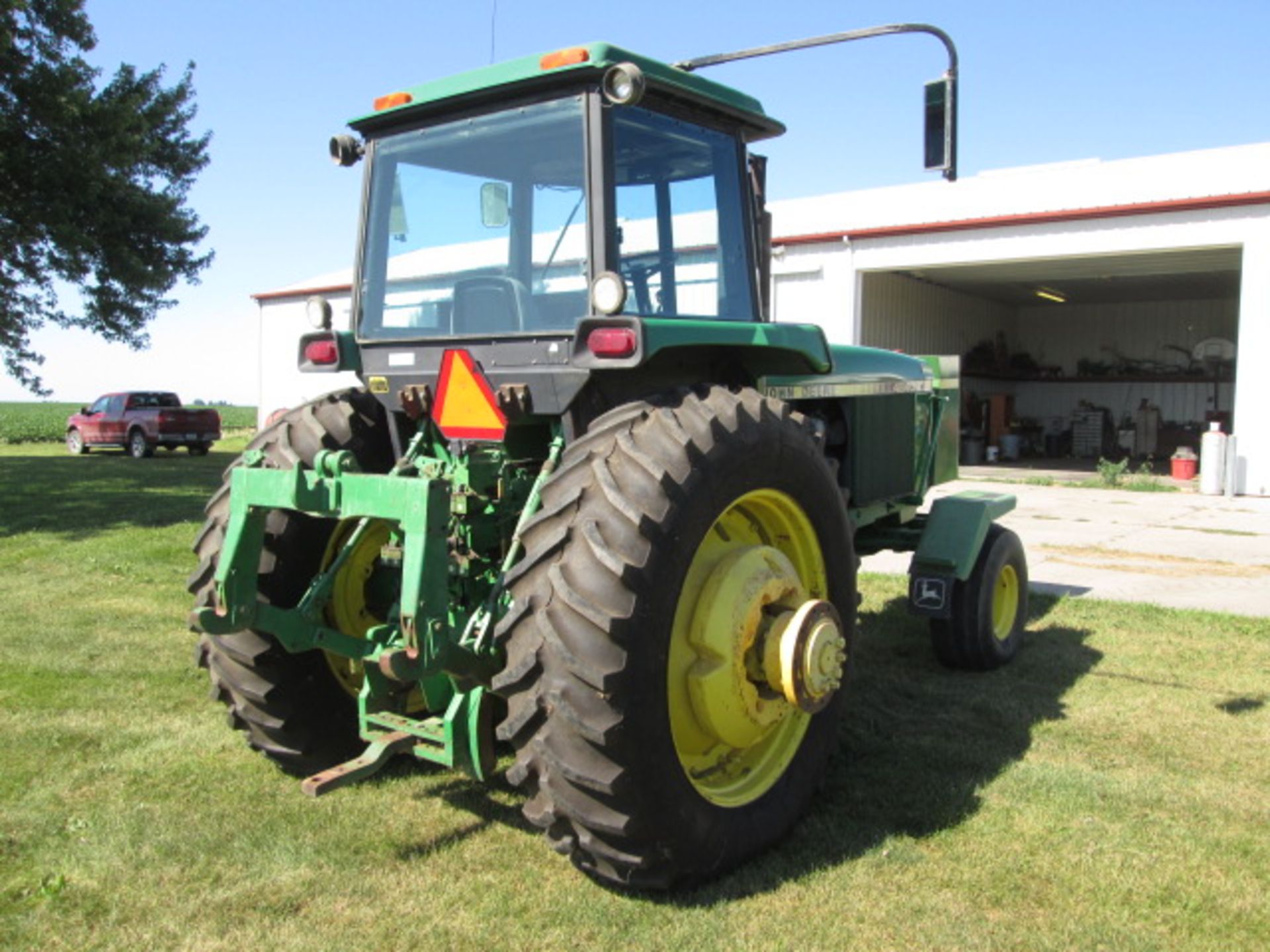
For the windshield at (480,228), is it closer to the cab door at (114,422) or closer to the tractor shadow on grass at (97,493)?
the tractor shadow on grass at (97,493)

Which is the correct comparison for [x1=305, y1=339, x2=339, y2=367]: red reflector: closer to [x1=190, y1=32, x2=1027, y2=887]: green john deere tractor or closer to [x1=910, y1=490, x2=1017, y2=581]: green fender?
[x1=190, y1=32, x2=1027, y2=887]: green john deere tractor

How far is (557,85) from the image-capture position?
3.56m

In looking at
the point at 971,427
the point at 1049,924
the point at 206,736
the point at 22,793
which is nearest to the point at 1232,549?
the point at 1049,924

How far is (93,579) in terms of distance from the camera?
8094 millimetres

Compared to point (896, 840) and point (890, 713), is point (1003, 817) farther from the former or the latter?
point (890, 713)

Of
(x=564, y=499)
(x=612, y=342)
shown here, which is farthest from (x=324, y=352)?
(x=564, y=499)

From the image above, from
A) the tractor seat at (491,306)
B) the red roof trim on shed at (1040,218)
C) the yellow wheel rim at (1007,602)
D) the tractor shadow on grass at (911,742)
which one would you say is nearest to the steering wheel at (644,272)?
the tractor seat at (491,306)

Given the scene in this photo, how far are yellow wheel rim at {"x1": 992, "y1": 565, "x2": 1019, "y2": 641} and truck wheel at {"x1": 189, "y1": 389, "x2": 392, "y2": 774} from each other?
12.0ft

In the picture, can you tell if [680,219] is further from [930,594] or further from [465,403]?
[930,594]

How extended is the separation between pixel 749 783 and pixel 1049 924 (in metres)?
0.96

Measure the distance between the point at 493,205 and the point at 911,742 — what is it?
2740mm

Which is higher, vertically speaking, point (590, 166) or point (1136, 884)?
point (590, 166)

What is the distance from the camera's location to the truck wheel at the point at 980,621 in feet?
18.2

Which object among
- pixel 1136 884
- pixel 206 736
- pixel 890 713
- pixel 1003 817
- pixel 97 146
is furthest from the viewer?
pixel 97 146
